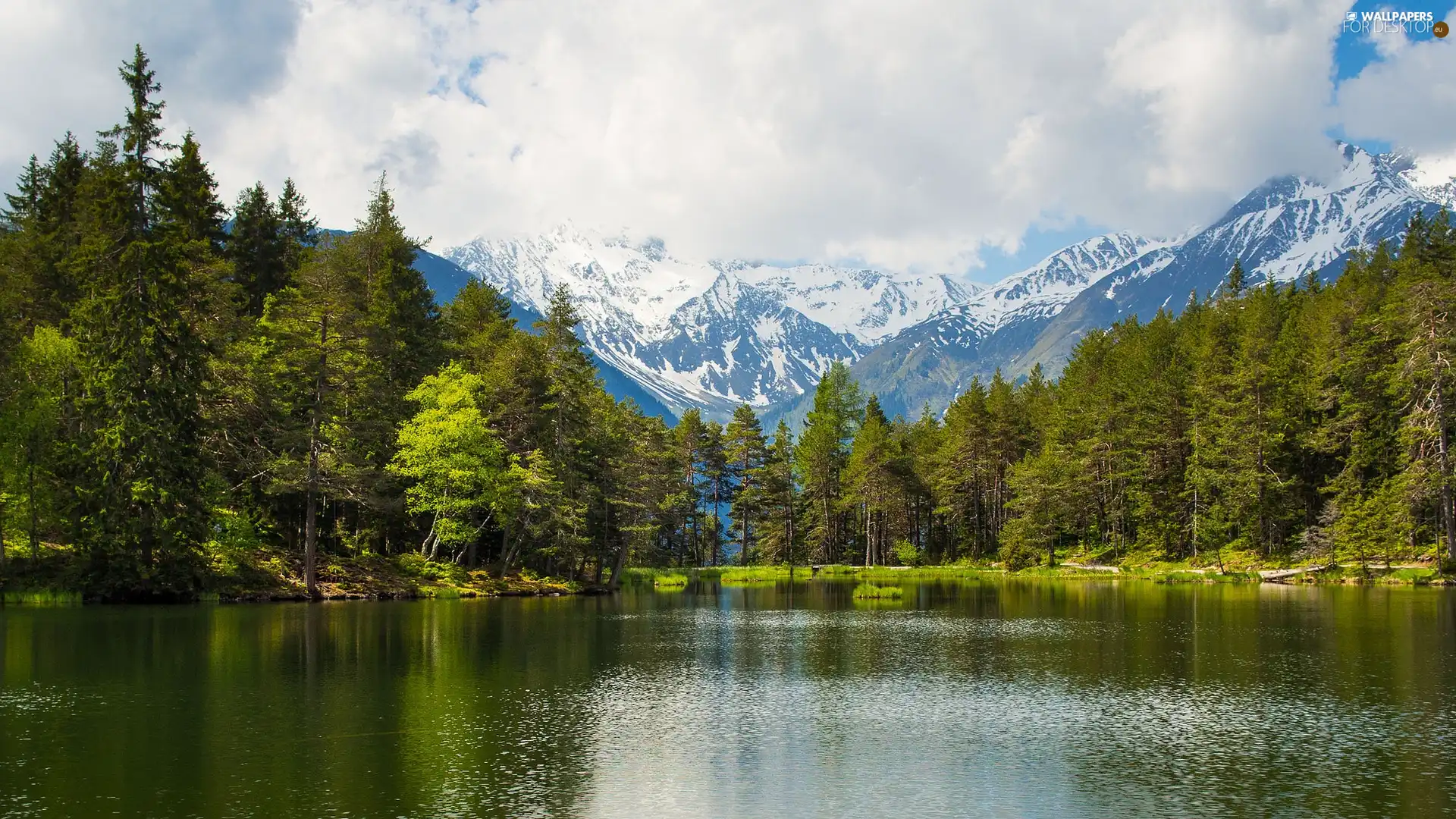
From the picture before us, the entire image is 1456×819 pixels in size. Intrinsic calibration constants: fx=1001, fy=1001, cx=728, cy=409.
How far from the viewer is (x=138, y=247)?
55.4 metres

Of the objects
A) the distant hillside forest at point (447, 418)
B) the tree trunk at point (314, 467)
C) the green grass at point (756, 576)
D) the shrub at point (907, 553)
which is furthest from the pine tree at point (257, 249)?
the shrub at point (907, 553)

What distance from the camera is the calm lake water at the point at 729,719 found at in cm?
1791

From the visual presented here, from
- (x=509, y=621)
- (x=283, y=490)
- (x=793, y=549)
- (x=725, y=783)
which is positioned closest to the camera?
(x=725, y=783)

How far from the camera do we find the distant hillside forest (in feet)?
183

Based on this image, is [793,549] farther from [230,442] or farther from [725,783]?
[725,783]

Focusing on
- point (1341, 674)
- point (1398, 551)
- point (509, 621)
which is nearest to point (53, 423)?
point (509, 621)

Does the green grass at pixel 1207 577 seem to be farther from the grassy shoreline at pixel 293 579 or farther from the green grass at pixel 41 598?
the green grass at pixel 41 598

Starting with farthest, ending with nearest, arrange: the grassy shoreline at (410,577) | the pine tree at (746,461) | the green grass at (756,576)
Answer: the pine tree at (746,461) < the green grass at (756,576) < the grassy shoreline at (410,577)

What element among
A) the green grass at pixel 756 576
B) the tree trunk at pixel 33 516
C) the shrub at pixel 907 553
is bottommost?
the green grass at pixel 756 576

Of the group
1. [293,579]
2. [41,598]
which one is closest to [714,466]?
[293,579]

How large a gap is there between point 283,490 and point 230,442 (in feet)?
18.1

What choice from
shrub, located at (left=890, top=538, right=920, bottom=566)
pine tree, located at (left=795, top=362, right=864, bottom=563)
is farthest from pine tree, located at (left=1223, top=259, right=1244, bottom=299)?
shrub, located at (left=890, top=538, right=920, bottom=566)

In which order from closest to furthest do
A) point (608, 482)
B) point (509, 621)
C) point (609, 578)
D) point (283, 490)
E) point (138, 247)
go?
point (509, 621)
point (138, 247)
point (283, 490)
point (608, 482)
point (609, 578)

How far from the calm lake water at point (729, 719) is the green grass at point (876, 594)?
80.8 feet
